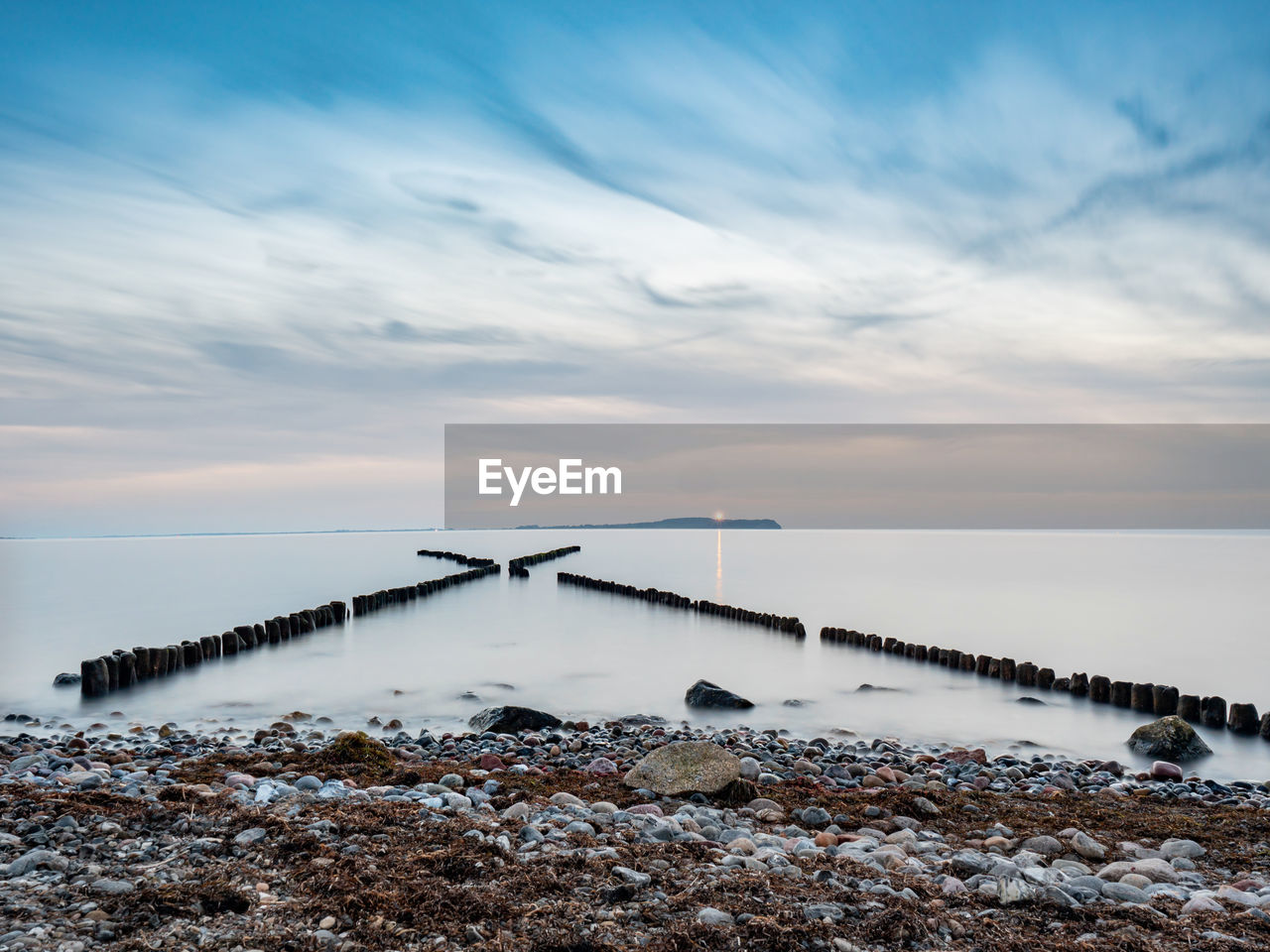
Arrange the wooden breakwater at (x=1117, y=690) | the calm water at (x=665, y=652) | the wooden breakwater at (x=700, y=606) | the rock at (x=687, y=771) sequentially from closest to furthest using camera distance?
the rock at (x=687, y=771)
the wooden breakwater at (x=1117, y=690)
the calm water at (x=665, y=652)
the wooden breakwater at (x=700, y=606)

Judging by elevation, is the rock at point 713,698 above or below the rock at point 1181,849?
below

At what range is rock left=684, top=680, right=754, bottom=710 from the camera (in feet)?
43.9

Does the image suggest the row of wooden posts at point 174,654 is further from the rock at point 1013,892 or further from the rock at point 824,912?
the rock at point 1013,892

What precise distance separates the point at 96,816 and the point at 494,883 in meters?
2.69

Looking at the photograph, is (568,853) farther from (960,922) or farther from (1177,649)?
(1177,649)

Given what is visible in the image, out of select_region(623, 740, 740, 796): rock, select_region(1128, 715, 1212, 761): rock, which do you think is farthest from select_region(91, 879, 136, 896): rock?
select_region(1128, 715, 1212, 761): rock

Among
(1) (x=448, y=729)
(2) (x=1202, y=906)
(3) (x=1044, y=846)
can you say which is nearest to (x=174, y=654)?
(1) (x=448, y=729)

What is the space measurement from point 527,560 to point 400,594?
23.6 m

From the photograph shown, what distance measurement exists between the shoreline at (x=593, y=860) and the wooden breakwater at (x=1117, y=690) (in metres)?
4.60

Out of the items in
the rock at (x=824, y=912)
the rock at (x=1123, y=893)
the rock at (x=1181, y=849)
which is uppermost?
the rock at (x=824, y=912)

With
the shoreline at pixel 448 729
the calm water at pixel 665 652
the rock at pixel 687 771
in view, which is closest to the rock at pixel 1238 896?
the rock at pixel 687 771

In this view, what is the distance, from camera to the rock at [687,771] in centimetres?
716

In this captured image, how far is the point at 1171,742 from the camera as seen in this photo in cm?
1091

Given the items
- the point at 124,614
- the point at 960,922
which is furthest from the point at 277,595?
the point at 960,922
